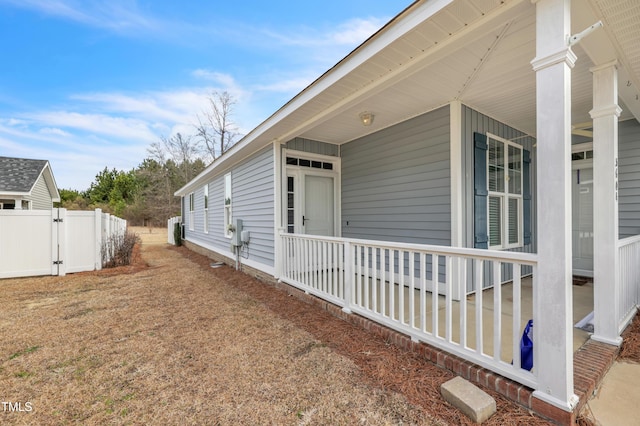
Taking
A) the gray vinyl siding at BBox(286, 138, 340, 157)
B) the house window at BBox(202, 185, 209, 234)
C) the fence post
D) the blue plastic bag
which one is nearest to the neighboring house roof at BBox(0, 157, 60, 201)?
the house window at BBox(202, 185, 209, 234)

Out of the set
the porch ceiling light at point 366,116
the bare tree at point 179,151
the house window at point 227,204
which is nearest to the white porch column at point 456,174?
the porch ceiling light at point 366,116

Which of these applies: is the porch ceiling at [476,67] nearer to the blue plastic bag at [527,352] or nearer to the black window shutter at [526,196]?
the black window shutter at [526,196]

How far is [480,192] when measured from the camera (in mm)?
3949

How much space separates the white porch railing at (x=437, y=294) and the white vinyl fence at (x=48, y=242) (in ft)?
16.5

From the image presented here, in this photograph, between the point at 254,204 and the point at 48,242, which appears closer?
the point at 254,204

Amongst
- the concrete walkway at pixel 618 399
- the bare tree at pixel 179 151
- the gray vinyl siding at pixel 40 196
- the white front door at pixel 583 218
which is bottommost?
the concrete walkway at pixel 618 399

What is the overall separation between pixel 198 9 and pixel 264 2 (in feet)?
5.61

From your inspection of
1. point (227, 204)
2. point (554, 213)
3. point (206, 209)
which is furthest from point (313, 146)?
point (206, 209)

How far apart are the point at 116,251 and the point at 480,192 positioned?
849 centimetres

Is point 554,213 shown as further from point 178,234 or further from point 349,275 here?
point 178,234

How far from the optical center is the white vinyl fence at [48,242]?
569cm

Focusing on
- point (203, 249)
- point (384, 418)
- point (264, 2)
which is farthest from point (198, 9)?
point (384, 418)

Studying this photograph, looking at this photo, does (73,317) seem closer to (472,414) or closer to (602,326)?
(472,414)

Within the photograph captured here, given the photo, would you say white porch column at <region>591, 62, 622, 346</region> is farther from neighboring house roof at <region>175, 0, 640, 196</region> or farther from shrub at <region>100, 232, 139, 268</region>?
shrub at <region>100, 232, 139, 268</region>
